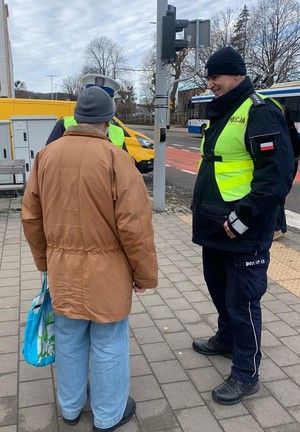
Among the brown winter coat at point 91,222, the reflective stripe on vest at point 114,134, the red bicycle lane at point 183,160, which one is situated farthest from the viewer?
the red bicycle lane at point 183,160

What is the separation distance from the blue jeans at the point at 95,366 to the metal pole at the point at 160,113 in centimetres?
530

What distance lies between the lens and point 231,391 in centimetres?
254

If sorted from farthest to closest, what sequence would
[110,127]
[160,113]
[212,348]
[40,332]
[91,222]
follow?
1. [160,113]
2. [110,127]
3. [212,348]
4. [40,332]
5. [91,222]

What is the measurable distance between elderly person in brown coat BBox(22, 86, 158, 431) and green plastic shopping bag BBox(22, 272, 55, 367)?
13 cm

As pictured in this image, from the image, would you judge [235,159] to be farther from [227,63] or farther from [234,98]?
[227,63]

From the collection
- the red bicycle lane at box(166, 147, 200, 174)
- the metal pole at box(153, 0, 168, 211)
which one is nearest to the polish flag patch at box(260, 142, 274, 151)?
the metal pole at box(153, 0, 168, 211)

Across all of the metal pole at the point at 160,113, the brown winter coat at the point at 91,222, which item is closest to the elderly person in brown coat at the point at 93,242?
the brown winter coat at the point at 91,222

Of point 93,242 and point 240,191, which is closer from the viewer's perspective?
point 93,242

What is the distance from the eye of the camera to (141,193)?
76.7 inches

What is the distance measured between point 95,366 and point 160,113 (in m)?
5.68

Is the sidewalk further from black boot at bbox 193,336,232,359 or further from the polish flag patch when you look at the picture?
the polish flag patch

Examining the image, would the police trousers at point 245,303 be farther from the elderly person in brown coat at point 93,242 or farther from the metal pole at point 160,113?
the metal pole at point 160,113

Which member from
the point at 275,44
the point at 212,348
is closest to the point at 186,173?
the point at 212,348

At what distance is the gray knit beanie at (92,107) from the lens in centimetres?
198
